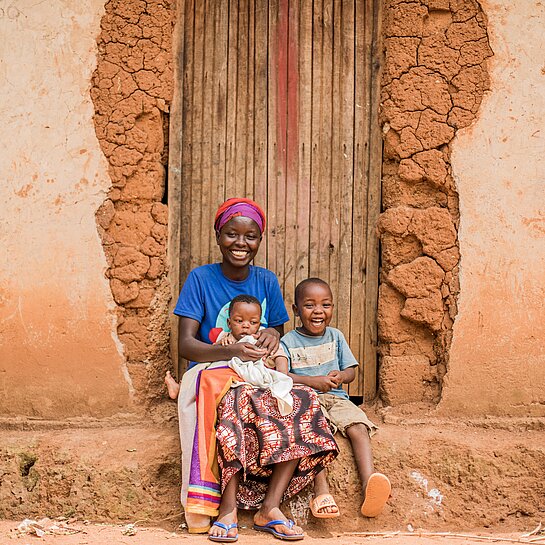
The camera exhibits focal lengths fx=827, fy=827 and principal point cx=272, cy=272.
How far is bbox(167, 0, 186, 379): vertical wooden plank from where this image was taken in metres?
4.78

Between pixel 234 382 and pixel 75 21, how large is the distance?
86.5 inches

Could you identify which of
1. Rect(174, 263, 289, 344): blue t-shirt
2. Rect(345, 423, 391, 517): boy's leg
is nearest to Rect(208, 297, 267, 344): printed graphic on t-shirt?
Rect(174, 263, 289, 344): blue t-shirt

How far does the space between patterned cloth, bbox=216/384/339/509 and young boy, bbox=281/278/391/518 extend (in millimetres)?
158

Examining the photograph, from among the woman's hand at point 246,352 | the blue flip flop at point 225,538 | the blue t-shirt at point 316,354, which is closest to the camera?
the blue flip flop at point 225,538

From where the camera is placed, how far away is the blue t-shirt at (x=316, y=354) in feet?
14.0

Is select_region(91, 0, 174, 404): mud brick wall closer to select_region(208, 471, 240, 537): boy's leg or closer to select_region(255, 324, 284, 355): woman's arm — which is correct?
select_region(255, 324, 284, 355): woman's arm

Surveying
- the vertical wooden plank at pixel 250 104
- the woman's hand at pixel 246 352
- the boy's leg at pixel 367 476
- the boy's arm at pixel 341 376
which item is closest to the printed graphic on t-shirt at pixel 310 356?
the boy's arm at pixel 341 376

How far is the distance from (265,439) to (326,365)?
2.10 feet

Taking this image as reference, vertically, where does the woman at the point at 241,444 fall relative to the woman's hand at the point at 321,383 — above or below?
below

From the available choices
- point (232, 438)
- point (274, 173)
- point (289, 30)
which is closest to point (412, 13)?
point (289, 30)

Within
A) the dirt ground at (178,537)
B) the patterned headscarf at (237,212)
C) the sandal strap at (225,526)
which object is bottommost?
the dirt ground at (178,537)

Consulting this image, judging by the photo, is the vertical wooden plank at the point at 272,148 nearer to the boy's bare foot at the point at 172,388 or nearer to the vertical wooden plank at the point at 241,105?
the vertical wooden plank at the point at 241,105

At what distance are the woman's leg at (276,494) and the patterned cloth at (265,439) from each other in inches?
2.1

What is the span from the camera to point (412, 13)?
4.53 m
